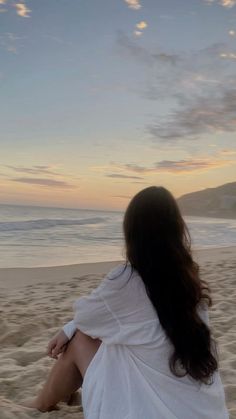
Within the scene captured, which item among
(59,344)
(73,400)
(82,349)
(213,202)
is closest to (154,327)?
(82,349)

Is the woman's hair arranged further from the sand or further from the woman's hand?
the sand

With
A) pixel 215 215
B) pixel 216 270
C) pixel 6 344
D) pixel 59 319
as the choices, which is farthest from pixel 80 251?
pixel 215 215

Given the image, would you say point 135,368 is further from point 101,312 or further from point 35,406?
point 35,406

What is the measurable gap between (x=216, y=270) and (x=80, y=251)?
4809 millimetres

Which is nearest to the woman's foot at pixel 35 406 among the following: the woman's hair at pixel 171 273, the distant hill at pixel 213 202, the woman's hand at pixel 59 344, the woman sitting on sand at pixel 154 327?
the woman's hand at pixel 59 344

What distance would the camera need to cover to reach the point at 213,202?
2931 inches

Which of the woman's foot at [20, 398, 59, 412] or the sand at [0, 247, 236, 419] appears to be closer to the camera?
the woman's foot at [20, 398, 59, 412]

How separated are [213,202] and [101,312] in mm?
73801

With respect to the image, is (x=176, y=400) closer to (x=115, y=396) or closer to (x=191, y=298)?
(x=115, y=396)

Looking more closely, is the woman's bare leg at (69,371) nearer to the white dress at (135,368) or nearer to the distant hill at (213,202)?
the white dress at (135,368)

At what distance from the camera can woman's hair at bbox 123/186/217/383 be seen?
2.06 m

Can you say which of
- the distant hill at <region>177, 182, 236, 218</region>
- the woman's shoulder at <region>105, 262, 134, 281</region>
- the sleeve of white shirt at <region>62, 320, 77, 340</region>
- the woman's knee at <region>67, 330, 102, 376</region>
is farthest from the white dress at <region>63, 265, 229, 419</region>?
the distant hill at <region>177, 182, 236, 218</region>

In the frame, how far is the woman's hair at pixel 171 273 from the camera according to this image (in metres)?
2.06

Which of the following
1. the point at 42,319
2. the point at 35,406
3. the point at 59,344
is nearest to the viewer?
the point at 59,344
